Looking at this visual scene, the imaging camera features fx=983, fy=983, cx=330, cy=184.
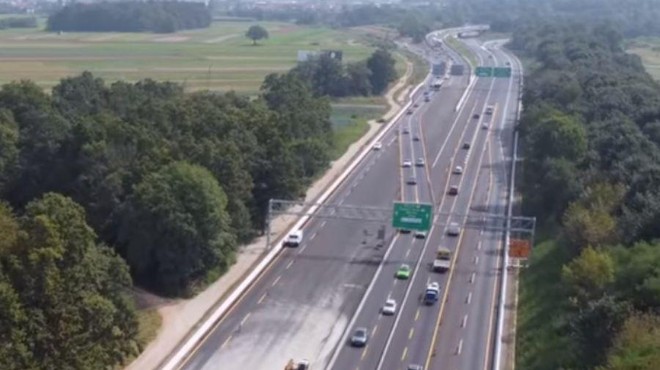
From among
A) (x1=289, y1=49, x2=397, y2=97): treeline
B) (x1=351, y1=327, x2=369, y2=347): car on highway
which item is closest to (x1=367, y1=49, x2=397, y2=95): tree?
(x1=289, y1=49, x2=397, y2=97): treeline

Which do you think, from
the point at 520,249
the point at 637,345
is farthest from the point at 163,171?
the point at 637,345

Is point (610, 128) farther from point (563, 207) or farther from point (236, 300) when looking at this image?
point (236, 300)

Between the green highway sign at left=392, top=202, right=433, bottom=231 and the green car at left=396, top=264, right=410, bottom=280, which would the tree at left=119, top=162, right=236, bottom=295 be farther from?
the green highway sign at left=392, top=202, right=433, bottom=231

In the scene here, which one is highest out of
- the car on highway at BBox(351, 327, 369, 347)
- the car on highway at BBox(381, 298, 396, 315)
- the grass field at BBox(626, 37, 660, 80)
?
the car on highway at BBox(351, 327, 369, 347)

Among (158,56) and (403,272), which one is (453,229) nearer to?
(403,272)

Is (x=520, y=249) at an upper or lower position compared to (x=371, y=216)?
upper
